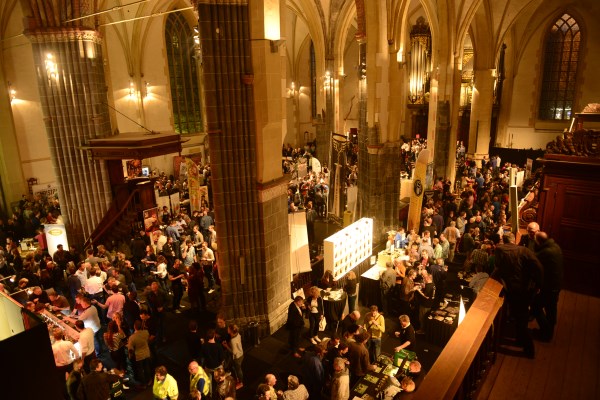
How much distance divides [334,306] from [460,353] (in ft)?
18.4

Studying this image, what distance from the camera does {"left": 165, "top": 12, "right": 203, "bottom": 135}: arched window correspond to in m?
21.2

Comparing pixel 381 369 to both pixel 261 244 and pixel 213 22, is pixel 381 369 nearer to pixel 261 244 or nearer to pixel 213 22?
pixel 261 244

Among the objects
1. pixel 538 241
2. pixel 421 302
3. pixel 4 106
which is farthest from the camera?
pixel 4 106

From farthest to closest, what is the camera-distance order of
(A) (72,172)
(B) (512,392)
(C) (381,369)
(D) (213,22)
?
1. (A) (72,172)
2. (D) (213,22)
3. (C) (381,369)
4. (B) (512,392)

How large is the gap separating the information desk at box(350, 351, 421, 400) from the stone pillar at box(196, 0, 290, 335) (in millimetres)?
2994

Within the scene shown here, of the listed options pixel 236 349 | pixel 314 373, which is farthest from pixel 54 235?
pixel 314 373

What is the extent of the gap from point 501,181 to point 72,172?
1547cm

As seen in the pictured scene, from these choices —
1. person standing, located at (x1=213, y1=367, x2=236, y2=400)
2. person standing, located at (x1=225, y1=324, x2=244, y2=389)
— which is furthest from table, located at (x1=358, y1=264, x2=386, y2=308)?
person standing, located at (x1=213, y1=367, x2=236, y2=400)

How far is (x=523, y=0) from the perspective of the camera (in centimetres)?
1844

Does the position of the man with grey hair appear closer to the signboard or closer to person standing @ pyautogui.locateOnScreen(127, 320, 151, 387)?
person standing @ pyautogui.locateOnScreen(127, 320, 151, 387)

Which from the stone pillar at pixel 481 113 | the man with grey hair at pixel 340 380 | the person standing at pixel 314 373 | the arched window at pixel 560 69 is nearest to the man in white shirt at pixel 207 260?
the person standing at pixel 314 373

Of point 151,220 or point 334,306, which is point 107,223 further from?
point 334,306

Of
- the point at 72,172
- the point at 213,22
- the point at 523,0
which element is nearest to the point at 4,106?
the point at 72,172

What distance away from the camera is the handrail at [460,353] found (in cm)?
264
